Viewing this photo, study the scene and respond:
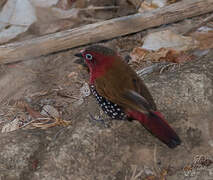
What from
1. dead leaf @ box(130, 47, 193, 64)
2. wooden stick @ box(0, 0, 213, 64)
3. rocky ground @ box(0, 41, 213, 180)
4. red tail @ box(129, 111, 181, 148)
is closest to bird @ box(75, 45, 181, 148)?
red tail @ box(129, 111, 181, 148)

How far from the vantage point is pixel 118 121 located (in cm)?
335

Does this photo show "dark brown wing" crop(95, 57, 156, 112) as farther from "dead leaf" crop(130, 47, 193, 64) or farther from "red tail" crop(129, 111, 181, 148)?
"dead leaf" crop(130, 47, 193, 64)

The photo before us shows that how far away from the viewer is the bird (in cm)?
282

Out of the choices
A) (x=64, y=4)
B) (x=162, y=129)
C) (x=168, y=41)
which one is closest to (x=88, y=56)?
(x=162, y=129)

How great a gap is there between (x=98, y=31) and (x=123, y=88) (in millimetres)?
2179

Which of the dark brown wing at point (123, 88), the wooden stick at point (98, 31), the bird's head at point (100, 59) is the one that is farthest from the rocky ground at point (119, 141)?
the wooden stick at point (98, 31)

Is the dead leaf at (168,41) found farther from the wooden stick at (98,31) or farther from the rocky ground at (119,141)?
the rocky ground at (119,141)

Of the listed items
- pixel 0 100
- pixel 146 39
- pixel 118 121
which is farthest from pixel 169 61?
pixel 0 100

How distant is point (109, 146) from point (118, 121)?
0.37 metres

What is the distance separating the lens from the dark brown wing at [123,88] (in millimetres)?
2869

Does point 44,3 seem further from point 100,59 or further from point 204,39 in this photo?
point 100,59

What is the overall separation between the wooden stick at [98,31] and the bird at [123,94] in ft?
5.79

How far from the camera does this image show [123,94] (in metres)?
2.94

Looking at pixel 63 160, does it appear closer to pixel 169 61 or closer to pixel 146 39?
pixel 169 61
